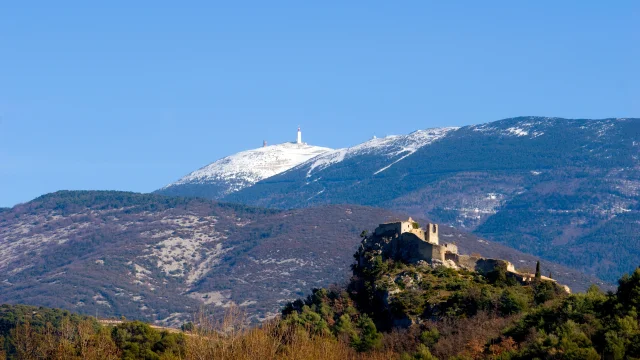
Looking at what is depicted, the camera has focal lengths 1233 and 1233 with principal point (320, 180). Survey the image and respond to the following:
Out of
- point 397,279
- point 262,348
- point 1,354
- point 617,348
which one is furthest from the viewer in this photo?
point 397,279

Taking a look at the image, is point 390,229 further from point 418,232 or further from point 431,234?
point 431,234

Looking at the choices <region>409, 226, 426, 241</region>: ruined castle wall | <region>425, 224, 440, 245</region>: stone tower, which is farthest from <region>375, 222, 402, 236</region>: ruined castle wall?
<region>425, 224, 440, 245</region>: stone tower

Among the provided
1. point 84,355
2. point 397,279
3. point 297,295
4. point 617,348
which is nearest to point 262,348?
point 84,355

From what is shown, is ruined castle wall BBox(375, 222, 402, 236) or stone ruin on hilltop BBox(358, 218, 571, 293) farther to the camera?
ruined castle wall BBox(375, 222, 402, 236)

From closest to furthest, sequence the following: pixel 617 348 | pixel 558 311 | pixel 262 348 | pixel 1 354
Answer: pixel 617 348
pixel 262 348
pixel 558 311
pixel 1 354

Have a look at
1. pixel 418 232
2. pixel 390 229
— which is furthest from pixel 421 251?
pixel 390 229

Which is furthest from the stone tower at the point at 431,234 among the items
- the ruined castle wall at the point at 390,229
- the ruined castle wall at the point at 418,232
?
the ruined castle wall at the point at 390,229

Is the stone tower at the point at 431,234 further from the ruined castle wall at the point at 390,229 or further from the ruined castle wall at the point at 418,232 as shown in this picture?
the ruined castle wall at the point at 390,229

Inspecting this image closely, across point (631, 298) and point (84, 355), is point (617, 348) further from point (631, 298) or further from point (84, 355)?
point (84, 355)

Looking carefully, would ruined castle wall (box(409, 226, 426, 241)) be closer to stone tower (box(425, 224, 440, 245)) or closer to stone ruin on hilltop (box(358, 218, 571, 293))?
stone ruin on hilltop (box(358, 218, 571, 293))

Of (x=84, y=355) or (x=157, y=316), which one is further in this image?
(x=157, y=316)
